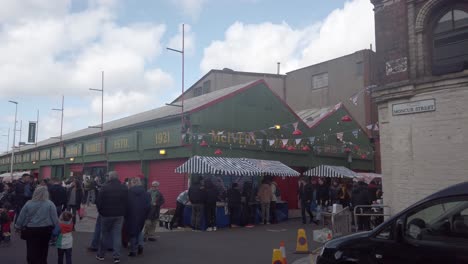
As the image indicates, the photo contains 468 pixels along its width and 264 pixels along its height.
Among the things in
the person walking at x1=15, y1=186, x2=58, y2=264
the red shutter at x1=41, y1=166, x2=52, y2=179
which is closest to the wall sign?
the person walking at x1=15, y1=186, x2=58, y2=264

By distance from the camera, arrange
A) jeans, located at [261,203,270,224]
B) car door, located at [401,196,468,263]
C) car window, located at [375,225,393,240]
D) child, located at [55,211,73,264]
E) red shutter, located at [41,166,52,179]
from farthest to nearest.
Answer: red shutter, located at [41,166,52,179] → jeans, located at [261,203,270,224] → child, located at [55,211,73,264] → car window, located at [375,225,393,240] → car door, located at [401,196,468,263]

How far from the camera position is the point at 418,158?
11430mm

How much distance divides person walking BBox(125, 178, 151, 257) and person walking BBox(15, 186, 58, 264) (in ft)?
8.14

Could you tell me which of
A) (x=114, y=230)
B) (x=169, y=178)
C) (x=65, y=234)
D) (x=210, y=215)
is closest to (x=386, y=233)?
(x=65, y=234)

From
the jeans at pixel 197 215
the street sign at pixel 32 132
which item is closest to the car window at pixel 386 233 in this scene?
the jeans at pixel 197 215

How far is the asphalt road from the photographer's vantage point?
31.4 feet

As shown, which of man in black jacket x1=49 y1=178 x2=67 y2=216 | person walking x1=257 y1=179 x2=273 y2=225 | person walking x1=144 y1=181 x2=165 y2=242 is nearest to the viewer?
person walking x1=144 y1=181 x2=165 y2=242

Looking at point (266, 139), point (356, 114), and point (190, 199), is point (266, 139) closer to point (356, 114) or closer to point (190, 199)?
Result: point (190, 199)

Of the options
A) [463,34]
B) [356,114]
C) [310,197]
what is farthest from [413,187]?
[356,114]

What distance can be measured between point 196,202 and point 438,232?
35.8ft

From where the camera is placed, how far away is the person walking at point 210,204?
1477 cm

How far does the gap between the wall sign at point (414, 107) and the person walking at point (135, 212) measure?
7197mm

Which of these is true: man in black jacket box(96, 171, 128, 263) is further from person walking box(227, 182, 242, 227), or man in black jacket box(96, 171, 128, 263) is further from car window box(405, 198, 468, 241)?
person walking box(227, 182, 242, 227)

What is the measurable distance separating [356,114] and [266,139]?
45.2ft
